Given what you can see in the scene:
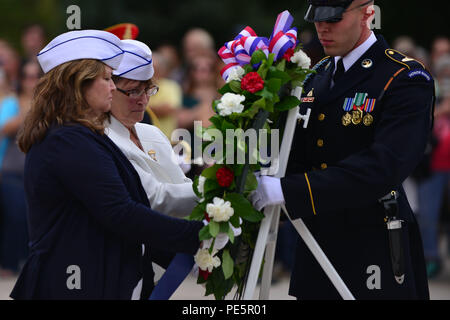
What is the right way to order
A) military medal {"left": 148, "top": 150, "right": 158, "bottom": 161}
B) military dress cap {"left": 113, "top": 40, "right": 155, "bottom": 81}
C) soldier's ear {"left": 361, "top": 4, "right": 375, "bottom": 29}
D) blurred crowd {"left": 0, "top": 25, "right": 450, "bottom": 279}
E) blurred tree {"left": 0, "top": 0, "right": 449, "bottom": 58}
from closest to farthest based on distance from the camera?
soldier's ear {"left": 361, "top": 4, "right": 375, "bottom": 29} < military dress cap {"left": 113, "top": 40, "right": 155, "bottom": 81} < military medal {"left": 148, "top": 150, "right": 158, "bottom": 161} < blurred crowd {"left": 0, "top": 25, "right": 450, "bottom": 279} < blurred tree {"left": 0, "top": 0, "right": 449, "bottom": 58}

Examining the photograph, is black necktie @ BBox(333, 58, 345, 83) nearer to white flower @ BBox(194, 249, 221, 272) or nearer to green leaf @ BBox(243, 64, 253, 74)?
green leaf @ BBox(243, 64, 253, 74)

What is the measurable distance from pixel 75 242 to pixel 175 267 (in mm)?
455

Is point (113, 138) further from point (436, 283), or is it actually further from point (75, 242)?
point (436, 283)

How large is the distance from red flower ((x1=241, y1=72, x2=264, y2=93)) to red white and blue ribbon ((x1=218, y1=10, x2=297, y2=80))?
0.41 feet

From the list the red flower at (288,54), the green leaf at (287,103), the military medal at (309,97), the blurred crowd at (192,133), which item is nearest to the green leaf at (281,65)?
the red flower at (288,54)

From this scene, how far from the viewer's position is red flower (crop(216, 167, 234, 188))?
3.44 metres

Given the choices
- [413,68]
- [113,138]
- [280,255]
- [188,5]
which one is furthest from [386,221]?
[188,5]

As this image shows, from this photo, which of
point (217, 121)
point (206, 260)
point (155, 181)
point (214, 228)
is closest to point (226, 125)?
point (217, 121)

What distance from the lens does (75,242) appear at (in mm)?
3338

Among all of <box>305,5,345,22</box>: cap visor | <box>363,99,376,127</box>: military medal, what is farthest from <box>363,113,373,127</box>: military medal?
<box>305,5,345,22</box>: cap visor

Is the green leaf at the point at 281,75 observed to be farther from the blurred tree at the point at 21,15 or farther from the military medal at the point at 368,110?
the blurred tree at the point at 21,15

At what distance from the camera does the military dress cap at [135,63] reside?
13.0ft

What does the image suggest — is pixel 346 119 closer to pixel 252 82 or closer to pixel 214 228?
pixel 252 82

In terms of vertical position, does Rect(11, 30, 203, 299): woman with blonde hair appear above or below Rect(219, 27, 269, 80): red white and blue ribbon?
below
